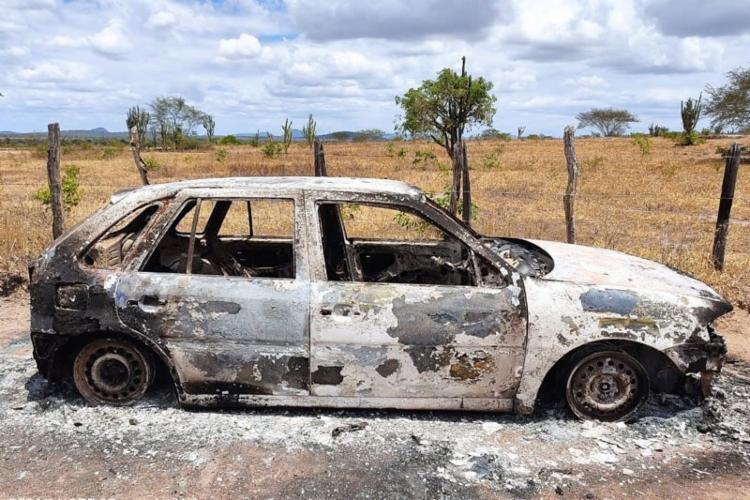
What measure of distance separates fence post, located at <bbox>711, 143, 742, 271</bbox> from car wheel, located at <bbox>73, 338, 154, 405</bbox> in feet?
21.9

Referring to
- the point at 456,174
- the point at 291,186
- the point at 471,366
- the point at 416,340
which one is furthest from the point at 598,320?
the point at 456,174

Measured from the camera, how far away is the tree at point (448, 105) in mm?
22047

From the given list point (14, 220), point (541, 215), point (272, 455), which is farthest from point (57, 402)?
point (541, 215)

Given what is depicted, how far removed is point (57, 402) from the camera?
13.8 feet

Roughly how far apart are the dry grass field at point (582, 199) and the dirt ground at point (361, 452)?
3554 millimetres

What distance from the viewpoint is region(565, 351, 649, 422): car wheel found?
3.91 metres

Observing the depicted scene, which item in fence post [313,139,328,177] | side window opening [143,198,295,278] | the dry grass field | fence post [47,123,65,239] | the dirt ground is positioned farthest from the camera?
the dry grass field

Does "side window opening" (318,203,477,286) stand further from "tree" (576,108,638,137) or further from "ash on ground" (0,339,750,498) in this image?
"tree" (576,108,638,137)

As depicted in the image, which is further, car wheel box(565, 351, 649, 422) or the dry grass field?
the dry grass field

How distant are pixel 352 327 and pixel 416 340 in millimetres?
419

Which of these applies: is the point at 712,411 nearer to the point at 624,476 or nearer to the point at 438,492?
the point at 624,476

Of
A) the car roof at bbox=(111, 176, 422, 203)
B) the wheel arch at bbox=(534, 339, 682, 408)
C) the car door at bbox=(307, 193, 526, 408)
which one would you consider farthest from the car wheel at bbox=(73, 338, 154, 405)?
the wheel arch at bbox=(534, 339, 682, 408)

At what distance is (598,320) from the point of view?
3.79 m

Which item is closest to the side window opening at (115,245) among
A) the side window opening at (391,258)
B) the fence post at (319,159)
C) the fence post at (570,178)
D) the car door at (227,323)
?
the car door at (227,323)
